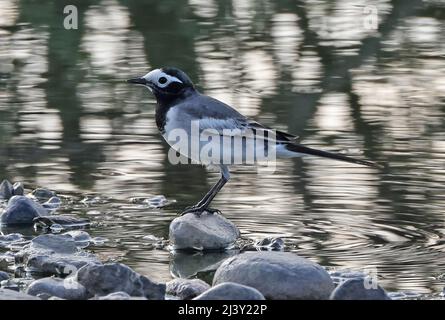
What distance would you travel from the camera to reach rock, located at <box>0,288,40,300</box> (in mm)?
7078

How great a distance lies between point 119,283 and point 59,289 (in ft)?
1.14

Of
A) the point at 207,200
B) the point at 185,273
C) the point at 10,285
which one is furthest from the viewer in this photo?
the point at 207,200

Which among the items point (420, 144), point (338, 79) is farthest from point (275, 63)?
point (420, 144)

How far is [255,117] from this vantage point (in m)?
12.4

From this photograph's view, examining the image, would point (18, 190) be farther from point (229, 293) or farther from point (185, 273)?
point (229, 293)

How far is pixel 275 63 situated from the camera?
14.7 metres

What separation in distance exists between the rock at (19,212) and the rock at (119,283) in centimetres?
195

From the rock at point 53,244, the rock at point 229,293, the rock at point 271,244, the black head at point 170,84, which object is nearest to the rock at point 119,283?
the rock at point 229,293

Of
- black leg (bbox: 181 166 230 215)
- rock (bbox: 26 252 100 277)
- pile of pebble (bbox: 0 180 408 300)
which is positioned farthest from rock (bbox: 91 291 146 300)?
black leg (bbox: 181 166 230 215)

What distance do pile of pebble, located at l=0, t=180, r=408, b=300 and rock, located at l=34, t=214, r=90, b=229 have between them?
318 millimetres

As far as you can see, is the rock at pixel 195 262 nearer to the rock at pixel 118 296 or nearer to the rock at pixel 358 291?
the rock at pixel 118 296

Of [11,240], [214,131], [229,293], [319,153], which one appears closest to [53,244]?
[11,240]

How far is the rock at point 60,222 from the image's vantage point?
941 cm

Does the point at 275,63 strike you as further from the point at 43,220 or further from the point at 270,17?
the point at 43,220
